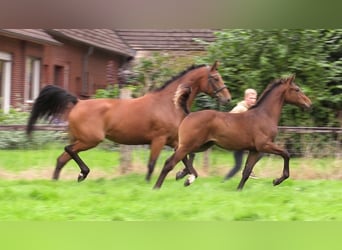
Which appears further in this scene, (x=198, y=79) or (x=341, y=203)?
(x=198, y=79)

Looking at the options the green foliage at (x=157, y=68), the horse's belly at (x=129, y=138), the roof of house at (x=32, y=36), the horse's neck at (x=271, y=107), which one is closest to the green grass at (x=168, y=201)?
the horse's belly at (x=129, y=138)

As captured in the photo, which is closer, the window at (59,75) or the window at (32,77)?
the window at (32,77)

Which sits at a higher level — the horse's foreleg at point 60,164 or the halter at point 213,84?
the halter at point 213,84

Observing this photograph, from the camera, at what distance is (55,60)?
72.3 ft

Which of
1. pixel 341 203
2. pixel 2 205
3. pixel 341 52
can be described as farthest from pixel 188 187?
pixel 341 52

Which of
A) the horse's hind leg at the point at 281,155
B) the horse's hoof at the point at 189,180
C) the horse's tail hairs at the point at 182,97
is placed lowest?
the horse's hoof at the point at 189,180

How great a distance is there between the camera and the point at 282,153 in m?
8.56

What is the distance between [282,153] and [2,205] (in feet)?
12.4

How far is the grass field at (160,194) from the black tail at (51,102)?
0.94 metres

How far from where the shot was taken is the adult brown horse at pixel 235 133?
8500 mm

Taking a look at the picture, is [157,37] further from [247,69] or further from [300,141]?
[300,141]

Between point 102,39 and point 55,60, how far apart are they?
2.78 meters

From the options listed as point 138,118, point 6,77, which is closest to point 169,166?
point 138,118

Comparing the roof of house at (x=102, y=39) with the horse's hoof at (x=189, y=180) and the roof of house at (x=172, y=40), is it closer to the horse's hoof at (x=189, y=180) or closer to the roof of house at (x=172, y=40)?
the roof of house at (x=172, y=40)
